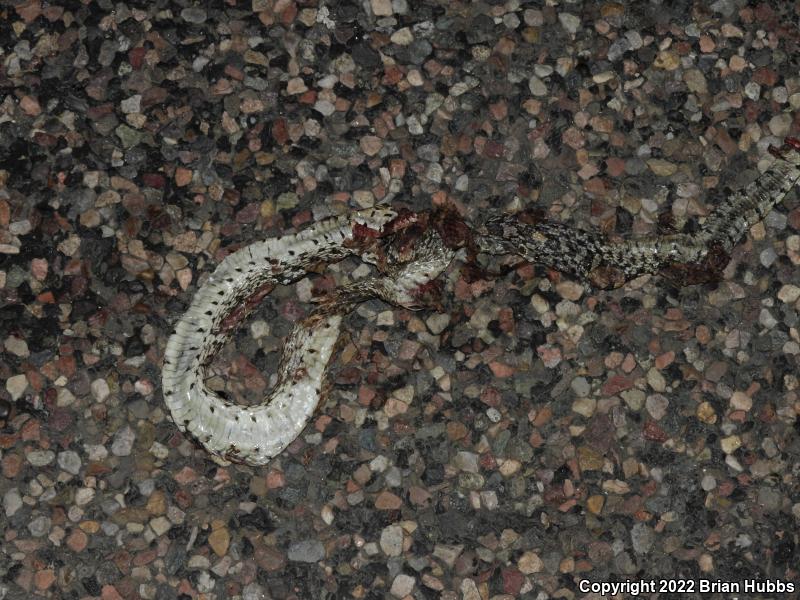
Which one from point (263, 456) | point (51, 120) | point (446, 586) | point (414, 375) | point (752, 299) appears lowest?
point (446, 586)

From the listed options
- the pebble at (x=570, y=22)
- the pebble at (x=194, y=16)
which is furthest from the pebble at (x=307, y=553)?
the pebble at (x=570, y=22)

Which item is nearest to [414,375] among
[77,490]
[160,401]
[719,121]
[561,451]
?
[561,451]

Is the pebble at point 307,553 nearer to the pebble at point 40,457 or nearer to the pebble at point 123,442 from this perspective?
the pebble at point 123,442

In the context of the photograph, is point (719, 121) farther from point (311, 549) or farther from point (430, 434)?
point (311, 549)

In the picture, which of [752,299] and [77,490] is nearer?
[77,490]

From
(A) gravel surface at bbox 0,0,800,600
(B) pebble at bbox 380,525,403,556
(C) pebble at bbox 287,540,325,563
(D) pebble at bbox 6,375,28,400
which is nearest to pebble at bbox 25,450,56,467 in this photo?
(A) gravel surface at bbox 0,0,800,600

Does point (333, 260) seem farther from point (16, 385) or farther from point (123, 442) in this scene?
point (16, 385)

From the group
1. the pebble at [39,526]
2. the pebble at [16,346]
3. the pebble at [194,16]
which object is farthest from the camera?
the pebble at [194,16]
